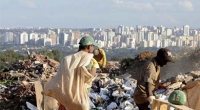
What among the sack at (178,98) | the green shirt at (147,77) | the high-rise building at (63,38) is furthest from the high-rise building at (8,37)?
the sack at (178,98)

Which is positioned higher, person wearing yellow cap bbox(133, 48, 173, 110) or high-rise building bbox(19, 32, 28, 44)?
person wearing yellow cap bbox(133, 48, 173, 110)

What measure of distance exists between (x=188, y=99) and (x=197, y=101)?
137 millimetres

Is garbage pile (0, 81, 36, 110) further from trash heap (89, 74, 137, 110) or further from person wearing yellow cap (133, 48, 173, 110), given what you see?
person wearing yellow cap (133, 48, 173, 110)

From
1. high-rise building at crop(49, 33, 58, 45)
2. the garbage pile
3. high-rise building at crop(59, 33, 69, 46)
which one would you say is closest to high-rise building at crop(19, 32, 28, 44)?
high-rise building at crop(49, 33, 58, 45)

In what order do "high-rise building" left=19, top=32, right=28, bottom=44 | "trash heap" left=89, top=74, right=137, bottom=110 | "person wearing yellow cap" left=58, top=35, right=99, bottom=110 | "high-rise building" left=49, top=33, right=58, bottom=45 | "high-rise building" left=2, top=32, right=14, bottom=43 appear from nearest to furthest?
1. "person wearing yellow cap" left=58, top=35, right=99, bottom=110
2. "trash heap" left=89, top=74, right=137, bottom=110
3. "high-rise building" left=49, top=33, right=58, bottom=45
4. "high-rise building" left=19, top=32, right=28, bottom=44
5. "high-rise building" left=2, top=32, right=14, bottom=43

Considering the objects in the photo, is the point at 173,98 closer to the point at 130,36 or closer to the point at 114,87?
the point at 114,87

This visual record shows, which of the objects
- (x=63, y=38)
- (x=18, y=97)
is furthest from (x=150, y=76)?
(x=63, y=38)

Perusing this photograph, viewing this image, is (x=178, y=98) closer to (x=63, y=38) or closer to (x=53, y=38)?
(x=63, y=38)

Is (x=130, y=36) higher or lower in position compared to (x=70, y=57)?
lower

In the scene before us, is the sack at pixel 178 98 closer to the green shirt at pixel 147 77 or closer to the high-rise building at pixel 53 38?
the green shirt at pixel 147 77

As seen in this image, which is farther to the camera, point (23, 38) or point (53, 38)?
point (23, 38)

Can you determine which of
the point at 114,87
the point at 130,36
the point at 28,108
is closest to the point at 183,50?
the point at 114,87

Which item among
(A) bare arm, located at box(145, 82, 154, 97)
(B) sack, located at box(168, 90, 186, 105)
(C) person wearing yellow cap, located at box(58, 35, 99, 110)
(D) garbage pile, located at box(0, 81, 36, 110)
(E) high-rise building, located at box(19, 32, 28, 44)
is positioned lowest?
(E) high-rise building, located at box(19, 32, 28, 44)

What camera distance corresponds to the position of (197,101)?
543cm
